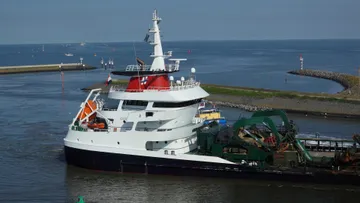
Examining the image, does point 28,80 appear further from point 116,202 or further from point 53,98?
point 116,202

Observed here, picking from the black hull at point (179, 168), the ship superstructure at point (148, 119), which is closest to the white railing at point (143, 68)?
the ship superstructure at point (148, 119)

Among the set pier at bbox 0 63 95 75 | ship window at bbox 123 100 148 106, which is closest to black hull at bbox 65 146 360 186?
ship window at bbox 123 100 148 106

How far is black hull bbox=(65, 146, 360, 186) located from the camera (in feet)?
66.3

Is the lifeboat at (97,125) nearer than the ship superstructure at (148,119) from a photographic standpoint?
No

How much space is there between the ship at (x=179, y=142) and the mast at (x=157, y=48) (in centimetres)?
5

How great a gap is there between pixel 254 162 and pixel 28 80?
62.3 metres

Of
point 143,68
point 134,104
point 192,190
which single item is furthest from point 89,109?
point 192,190

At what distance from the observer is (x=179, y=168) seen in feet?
71.2

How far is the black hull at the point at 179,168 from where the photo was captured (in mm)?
20219

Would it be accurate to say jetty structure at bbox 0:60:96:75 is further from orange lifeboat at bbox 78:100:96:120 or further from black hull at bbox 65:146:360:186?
black hull at bbox 65:146:360:186

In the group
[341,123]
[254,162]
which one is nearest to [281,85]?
[341,123]

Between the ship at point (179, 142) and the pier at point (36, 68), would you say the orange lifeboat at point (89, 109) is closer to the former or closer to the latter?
the ship at point (179, 142)

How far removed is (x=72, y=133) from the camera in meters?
23.0

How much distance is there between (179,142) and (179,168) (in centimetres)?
134
